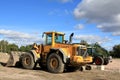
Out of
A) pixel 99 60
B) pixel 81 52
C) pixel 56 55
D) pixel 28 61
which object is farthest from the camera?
pixel 99 60

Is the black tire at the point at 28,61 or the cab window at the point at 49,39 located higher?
the cab window at the point at 49,39

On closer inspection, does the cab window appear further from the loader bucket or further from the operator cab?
the loader bucket

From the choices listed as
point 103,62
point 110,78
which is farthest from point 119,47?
point 110,78

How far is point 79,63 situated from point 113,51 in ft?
169

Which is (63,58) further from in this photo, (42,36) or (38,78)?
(38,78)

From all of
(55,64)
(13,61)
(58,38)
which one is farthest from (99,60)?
(55,64)

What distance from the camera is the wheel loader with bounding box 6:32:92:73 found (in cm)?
1886

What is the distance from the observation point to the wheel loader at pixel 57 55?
18859mm

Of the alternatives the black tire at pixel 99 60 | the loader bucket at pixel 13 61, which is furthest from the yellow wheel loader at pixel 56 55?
the black tire at pixel 99 60

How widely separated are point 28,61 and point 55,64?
8.20 feet

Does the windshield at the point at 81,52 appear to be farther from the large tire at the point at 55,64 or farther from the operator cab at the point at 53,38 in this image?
the operator cab at the point at 53,38

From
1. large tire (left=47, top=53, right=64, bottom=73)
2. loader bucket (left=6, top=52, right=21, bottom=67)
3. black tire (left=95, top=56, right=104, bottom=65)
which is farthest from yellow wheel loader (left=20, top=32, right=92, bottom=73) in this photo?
black tire (left=95, top=56, right=104, bottom=65)

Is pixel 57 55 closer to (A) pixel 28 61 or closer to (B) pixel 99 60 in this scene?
(A) pixel 28 61

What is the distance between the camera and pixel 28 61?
2072 cm
